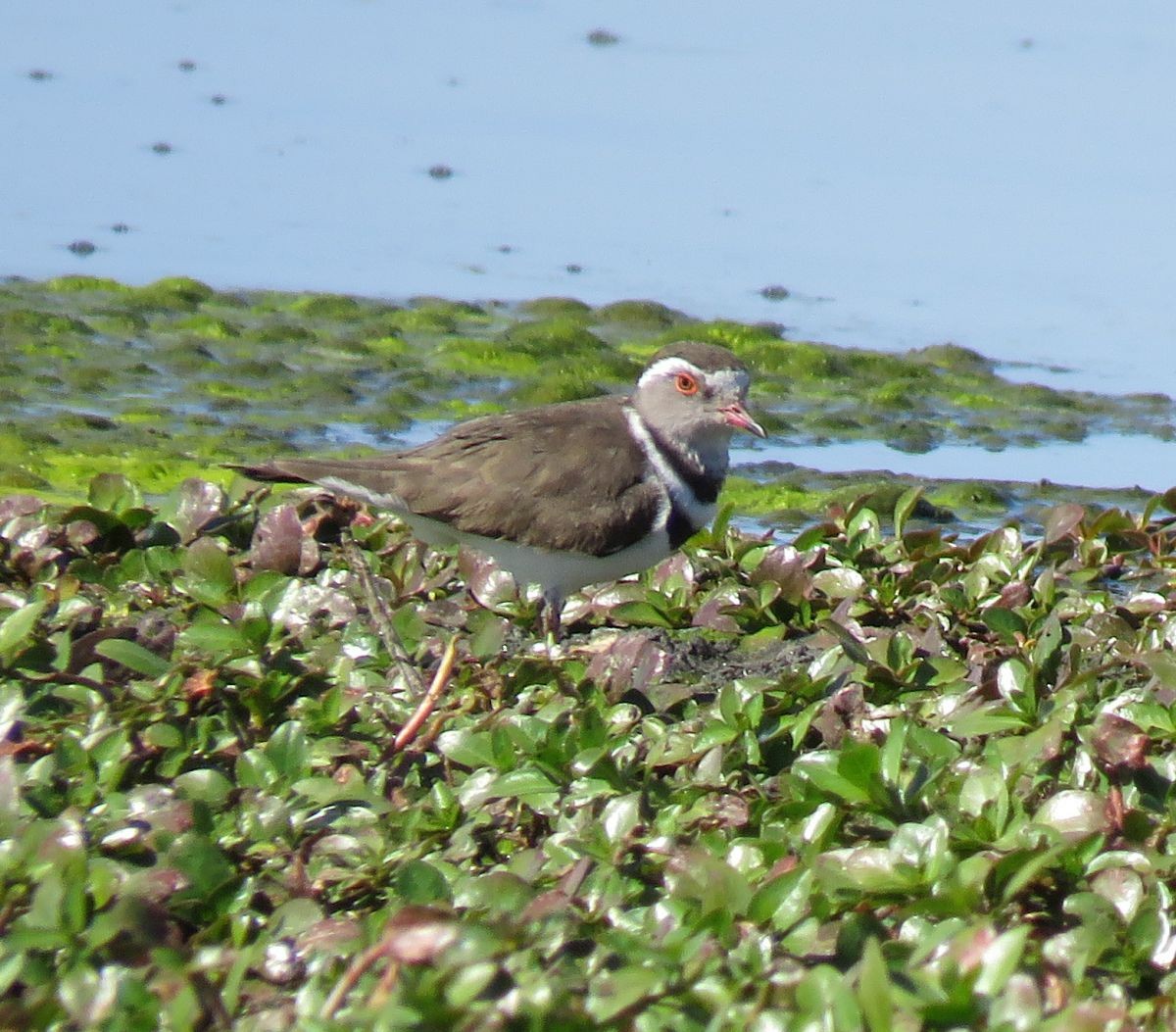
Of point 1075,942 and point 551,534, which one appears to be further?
point 551,534

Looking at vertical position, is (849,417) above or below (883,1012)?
below

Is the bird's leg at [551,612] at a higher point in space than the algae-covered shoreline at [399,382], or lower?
higher

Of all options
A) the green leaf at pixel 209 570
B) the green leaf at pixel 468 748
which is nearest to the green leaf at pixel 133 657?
the green leaf at pixel 468 748

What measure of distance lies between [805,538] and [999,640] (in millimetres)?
1002

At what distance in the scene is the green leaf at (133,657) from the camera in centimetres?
360

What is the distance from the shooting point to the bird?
5656 millimetres

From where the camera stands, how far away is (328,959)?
2594mm

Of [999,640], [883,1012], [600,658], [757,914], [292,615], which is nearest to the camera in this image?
[883,1012]

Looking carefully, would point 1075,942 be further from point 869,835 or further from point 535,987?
point 535,987

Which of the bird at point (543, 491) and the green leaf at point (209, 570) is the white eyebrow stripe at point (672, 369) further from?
the green leaf at point (209, 570)

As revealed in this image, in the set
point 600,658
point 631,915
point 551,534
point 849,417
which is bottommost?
point 849,417

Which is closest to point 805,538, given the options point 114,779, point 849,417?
point 114,779

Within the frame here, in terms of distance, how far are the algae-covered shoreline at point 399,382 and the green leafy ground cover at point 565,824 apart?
3.78 meters

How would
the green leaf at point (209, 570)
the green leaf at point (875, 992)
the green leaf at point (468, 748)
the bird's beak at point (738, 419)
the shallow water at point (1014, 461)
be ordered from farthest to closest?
the shallow water at point (1014, 461) < the bird's beak at point (738, 419) < the green leaf at point (209, 570) < the green leaf at point (468, 748) < the green leaf at point (875, 992)
